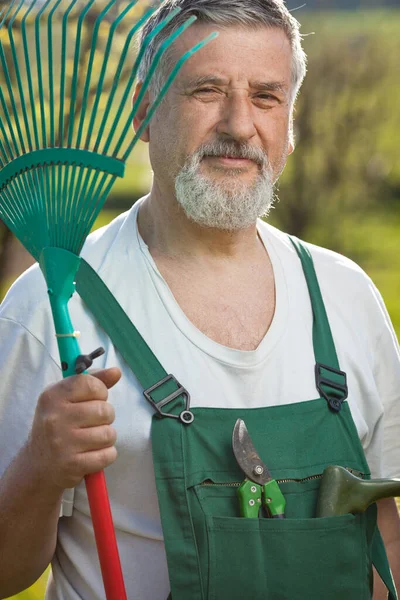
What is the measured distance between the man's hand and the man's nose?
696 mm

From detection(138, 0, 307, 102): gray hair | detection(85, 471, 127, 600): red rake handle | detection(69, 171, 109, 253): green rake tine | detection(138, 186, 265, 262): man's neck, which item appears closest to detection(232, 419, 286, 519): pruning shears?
detection(85, 471, 127, 600): red rake handle

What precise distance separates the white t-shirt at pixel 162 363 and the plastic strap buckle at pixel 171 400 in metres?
0.03

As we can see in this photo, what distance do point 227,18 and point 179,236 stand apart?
52cm

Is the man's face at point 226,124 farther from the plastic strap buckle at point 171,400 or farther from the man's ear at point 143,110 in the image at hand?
the plastic strap buckle at point 171,400

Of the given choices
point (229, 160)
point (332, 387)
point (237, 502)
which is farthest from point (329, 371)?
point (229, 160)

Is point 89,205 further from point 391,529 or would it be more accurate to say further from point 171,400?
point 391,529

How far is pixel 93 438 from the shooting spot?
1635mm

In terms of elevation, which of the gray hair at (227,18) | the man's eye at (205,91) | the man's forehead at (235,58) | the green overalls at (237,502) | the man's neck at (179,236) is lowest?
the green overalls at (237,502)

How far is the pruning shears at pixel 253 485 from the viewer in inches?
77.2

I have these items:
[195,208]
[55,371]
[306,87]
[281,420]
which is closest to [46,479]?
[55,371]

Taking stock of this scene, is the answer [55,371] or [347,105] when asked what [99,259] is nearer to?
[55,371]

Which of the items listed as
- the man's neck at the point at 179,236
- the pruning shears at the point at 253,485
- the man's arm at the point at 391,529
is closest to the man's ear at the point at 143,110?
the man's neck at the point at 179,236

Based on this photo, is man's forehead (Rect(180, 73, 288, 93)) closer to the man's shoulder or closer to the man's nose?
the man's nose

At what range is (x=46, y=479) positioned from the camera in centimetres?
175
